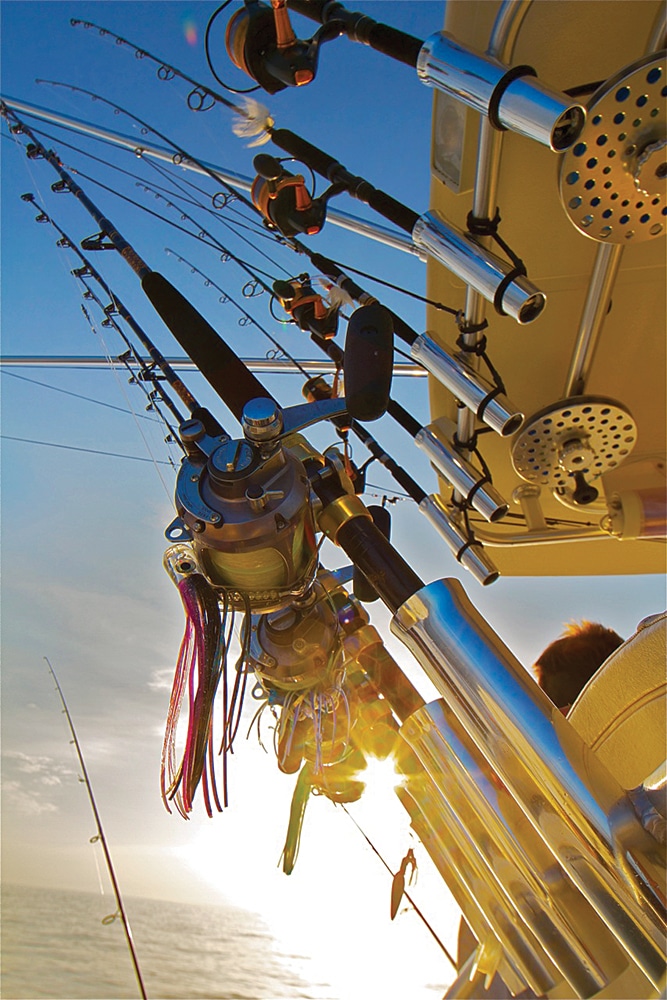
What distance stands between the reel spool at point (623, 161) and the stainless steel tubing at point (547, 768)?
76cm

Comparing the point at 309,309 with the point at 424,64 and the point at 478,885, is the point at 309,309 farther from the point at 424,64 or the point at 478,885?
the point at 478,885

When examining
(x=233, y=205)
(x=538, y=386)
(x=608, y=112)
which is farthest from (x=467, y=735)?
(x=233, y=205)

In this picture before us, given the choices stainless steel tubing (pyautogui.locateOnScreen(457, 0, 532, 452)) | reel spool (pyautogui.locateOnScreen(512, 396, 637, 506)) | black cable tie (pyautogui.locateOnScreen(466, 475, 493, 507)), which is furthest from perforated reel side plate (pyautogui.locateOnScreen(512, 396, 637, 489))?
stainless steel tubing (pyautogui.locateOnScreen(457, 0, 532, 452))

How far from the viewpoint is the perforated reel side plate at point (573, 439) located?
1.54 m

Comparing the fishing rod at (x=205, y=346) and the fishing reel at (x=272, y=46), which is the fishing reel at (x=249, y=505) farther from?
the fishing reel at (x=272, y=46)

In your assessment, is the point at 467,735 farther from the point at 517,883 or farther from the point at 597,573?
the point at 597,573

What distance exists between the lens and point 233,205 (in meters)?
2.32

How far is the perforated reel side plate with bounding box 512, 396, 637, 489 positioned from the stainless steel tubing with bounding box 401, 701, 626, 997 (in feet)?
3.49

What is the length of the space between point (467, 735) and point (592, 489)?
1167mm

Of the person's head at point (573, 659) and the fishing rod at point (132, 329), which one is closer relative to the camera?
the fishing rod at point (132, 329)

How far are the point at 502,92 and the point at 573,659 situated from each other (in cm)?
161

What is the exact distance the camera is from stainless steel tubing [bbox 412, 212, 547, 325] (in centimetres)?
108

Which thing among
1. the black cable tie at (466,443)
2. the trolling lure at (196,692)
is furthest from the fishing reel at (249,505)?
the black cable tie at (466,443)

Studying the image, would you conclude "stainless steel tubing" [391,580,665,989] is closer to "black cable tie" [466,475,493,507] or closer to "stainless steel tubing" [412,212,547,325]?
"stainless steel tubing" [412,212,547,325]
